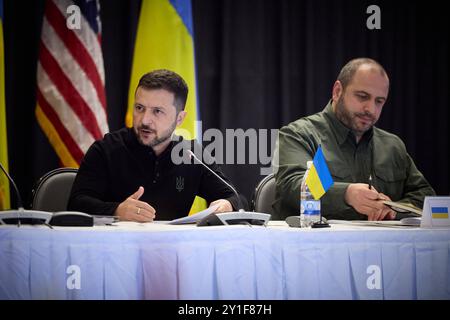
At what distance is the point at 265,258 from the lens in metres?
1.73

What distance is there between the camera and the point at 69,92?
11.5 feet

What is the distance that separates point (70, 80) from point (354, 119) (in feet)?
5.69

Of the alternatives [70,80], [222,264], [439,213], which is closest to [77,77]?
[70,80]

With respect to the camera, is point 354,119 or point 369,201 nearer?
point 369,201

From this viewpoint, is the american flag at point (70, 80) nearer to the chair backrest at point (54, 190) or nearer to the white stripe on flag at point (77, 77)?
the white stripe on flag at point (77, 77)

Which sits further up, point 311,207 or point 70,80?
point 70,80

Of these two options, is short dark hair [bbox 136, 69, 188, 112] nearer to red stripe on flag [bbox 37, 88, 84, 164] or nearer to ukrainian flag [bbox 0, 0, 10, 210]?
red stripe on flag [bbox 37, 88, 84, 164]

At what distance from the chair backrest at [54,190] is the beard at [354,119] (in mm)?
1401

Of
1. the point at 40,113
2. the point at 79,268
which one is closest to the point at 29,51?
the point at 40,113

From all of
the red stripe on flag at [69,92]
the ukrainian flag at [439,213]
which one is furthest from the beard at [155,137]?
the ukrainian flag at [439,213]

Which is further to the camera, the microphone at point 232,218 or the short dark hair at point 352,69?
the short dark hair at point 352,69

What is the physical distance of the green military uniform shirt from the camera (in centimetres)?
278

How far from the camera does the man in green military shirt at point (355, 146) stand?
285cm

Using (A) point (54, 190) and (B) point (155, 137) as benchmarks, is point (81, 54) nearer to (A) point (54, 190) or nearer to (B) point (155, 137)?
(B) point (155, 137)
